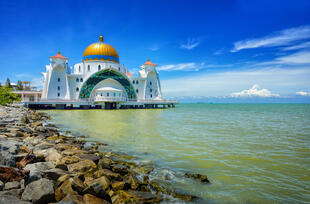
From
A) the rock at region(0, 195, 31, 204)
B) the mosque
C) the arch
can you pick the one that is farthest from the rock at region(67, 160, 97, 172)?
the arch

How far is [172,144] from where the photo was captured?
1079 centimetres

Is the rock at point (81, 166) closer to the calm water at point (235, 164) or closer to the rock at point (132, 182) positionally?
the rock at point (132, 182)

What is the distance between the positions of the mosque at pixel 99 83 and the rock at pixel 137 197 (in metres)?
39.7

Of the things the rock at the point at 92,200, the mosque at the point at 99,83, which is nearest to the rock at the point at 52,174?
the rock at the point at 92,200

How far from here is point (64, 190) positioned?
4.44 meters

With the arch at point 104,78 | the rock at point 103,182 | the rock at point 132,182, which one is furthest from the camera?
the arch at point 104,78

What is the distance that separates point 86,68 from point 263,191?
49580 mm

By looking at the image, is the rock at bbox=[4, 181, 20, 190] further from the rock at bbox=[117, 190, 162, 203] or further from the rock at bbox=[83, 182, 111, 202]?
the rock at bbox=[117, 190, 162, 203]

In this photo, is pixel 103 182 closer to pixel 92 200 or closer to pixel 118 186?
pixel 118 186

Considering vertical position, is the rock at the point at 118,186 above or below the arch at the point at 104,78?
below

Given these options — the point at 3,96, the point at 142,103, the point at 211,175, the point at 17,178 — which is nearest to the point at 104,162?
the point at 17,178

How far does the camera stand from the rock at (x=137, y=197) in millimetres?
4633

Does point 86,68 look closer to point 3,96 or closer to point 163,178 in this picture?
point 3,96

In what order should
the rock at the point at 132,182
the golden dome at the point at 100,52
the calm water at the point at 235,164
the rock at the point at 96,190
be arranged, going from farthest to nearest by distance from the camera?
1. the golden dome at the point at 100,52
2. the calm water at the point at 235,164
3. the rock at the point at 132,182
4. the rock at the point at 96,190
